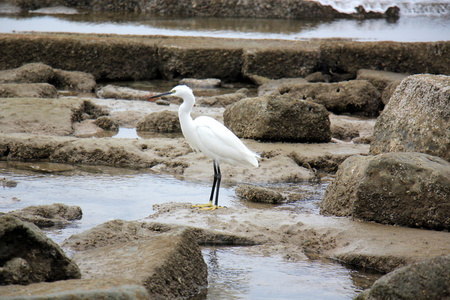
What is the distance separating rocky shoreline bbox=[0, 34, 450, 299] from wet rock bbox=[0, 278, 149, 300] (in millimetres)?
14

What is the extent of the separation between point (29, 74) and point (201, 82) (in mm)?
3221

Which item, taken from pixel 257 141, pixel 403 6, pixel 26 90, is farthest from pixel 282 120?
pixel 403 6

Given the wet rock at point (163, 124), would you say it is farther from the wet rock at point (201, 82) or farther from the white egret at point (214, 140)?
the wet rock at point (201, 82)

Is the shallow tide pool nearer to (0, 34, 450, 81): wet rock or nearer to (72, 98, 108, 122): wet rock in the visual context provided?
(72, 98, 108, 122): wet rock

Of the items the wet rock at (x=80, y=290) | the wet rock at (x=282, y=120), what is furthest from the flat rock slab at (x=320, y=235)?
the wet rock at (x=282, y=120)

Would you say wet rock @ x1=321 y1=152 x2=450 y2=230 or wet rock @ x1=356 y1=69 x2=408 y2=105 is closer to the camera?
wet rock @ x1=321 y1=152 x2=450 y2=230

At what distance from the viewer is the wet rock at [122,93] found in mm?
10219

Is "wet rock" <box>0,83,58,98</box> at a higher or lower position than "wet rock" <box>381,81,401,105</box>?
lower

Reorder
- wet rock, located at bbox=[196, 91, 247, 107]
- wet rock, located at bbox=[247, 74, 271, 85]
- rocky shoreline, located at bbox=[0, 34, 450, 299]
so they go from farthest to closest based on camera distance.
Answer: wet rock, located at bbox=[247, 74, 271, 85] → wet rock, located at bbox=[196, 91, 247, 107] → rocky shoreline, located at bbox=[0, 34, 450, 299]

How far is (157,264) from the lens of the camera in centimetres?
349

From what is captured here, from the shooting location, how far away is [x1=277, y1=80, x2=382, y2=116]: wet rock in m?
9.71

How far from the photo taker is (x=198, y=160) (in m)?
7.06

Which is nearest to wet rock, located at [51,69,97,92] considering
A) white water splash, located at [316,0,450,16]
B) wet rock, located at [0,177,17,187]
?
wet rock, located at [0,177,17,187]

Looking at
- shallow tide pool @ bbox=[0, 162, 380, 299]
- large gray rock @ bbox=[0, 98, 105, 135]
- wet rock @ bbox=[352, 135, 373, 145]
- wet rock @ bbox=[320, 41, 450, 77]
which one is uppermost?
wet rock @ bbox=[320, 41, 450, 77]
